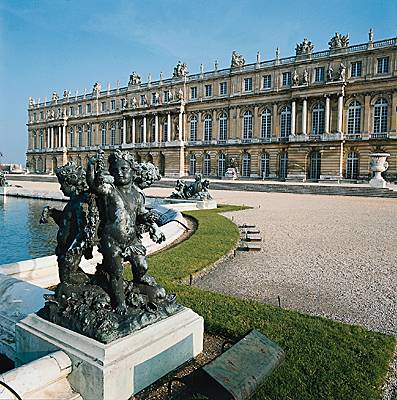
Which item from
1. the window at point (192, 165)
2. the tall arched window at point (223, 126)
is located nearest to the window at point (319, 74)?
the tall arched window at point (223, 126)

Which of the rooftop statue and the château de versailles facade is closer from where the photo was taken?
the rooftop statue

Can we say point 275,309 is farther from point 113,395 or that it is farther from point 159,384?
point 113,395

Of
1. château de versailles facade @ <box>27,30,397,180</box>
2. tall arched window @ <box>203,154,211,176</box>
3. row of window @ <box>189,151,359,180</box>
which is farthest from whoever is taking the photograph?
tall arched window @ <box>203,154,211,176</box>

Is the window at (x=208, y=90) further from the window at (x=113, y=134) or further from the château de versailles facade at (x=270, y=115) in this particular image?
the window at (x=113, y=134)

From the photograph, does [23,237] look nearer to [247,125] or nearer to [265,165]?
[265,165]

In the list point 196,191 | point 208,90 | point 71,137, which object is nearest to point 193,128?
point 208,90

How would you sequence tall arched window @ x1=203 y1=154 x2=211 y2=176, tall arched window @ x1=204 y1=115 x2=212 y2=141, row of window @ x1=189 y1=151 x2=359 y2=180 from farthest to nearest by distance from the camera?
1. tall arched window @ x1=203 y1=154 x2=211 y2=176
2. tall arched window @ x1=204 y1=115 x2=212 y2=141
3. row of window @ x1=189 y1=151 x2=359 y2=180

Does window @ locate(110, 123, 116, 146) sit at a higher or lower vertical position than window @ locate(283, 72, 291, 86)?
lower

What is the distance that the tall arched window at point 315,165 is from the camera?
41428mm

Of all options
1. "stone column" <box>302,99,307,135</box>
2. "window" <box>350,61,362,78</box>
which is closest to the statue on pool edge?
"stone column" <box>302,99,307,135</box>

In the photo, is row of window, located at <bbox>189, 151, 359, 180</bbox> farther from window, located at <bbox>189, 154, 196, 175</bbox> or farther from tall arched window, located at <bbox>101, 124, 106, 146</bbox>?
tall arched window, located at <bbox>101, 124, 106, 146</bbox>

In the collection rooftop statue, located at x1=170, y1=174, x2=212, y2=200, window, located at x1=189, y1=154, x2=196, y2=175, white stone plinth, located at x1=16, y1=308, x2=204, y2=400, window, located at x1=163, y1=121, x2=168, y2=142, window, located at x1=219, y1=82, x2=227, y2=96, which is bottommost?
white stone plinth, located at x1=16, y1=308, x2=204, y2=400

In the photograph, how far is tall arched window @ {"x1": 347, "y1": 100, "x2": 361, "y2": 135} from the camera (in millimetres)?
39406

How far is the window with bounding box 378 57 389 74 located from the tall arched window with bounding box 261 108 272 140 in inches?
484
